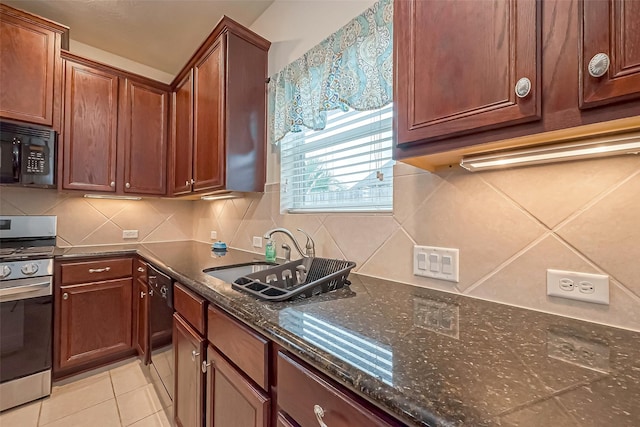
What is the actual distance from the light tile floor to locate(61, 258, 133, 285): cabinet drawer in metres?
0.70

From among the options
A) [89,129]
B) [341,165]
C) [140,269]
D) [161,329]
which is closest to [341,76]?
[341,165]

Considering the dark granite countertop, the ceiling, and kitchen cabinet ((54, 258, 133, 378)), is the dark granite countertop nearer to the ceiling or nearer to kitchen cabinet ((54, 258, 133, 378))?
kitchen cabinet ((54, 258, 133, 378))

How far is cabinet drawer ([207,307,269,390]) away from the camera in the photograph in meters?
0.79

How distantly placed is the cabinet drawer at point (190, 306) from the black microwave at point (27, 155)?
4.72 feet

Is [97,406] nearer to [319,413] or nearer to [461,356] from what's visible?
[319,413]

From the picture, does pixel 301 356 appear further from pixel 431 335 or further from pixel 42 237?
pixel 42 237

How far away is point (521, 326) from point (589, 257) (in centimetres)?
27

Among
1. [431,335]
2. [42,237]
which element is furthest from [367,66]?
[42,237]

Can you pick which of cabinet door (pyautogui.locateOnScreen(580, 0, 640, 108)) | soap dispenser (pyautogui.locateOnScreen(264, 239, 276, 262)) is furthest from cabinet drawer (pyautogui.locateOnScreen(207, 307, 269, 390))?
cabinet door (pyautogui.locateOnScreen(580, 0, 640, 108))

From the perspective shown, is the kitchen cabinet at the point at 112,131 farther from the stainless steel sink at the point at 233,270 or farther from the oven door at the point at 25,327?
the stainless steel sink at the point at 233,270

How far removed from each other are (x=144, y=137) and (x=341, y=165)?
6.25 feet

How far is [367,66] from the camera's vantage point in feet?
4.02

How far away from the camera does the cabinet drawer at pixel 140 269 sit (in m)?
2.00

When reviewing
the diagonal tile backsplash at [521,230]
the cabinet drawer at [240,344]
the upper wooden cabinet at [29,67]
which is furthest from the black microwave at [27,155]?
the diagonal tile backsplash at [521,230]
